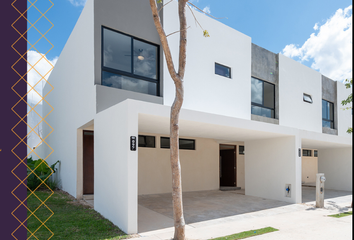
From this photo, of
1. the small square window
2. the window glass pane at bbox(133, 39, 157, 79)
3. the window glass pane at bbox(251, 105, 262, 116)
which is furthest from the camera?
the small square window

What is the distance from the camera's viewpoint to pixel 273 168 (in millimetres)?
10094

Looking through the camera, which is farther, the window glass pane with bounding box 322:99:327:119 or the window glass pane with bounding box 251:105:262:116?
the window glass pane with bounding box 322:99:327:119

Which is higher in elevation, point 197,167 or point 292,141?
point 292,141

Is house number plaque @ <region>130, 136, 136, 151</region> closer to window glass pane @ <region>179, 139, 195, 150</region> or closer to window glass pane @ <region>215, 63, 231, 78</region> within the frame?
window glass pane @ <region>215, 63, 231, 78</region>

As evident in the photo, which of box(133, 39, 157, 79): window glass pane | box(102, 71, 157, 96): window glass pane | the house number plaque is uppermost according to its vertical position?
box(133, 39, 157, 79): window glass pane

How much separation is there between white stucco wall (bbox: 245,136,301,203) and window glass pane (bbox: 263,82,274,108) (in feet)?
7.32

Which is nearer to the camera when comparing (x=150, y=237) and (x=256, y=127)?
(x=150, y=237)

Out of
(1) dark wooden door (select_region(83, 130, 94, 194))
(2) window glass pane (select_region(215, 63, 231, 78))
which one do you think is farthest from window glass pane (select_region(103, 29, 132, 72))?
(2) window glass pane (select_region(215, 63, 231, 78))

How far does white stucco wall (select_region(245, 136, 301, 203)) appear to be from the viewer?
30.8ft

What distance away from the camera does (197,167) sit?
41.6 ft

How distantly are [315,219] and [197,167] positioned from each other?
6.35 m

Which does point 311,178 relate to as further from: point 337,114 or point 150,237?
point 150,237

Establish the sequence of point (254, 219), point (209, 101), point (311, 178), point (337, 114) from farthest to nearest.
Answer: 1. point (311, 178)
2. point (337, 114)
3. point (209, 101)
4. point (254, 219)

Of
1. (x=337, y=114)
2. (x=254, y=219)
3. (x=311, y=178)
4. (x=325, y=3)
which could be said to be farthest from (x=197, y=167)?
(x=311, y=178)
